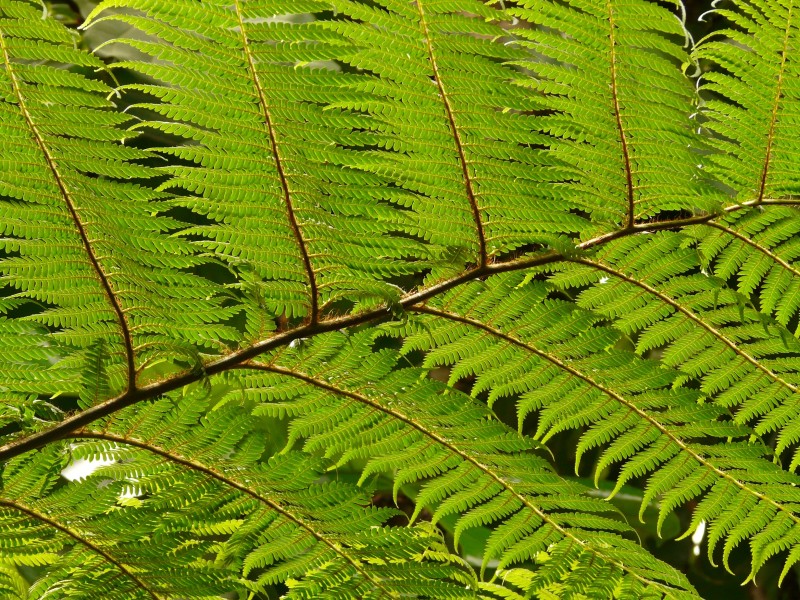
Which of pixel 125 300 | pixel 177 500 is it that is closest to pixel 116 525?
pixel 177 500

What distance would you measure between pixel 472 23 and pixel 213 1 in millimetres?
236

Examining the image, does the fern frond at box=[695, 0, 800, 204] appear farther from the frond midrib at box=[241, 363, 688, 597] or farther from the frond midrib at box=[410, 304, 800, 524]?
the frond midrib at box=[241, 363, 688, 597]

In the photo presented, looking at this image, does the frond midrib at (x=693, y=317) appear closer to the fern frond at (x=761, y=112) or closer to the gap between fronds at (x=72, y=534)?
the fern frond at (x=761, y=112)

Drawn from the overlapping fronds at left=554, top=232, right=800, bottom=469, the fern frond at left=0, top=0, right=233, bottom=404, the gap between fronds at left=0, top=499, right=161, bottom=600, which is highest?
the fern frond at left=0, top=0, right=233, bottom=404

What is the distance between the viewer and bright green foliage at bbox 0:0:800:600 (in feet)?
2.35

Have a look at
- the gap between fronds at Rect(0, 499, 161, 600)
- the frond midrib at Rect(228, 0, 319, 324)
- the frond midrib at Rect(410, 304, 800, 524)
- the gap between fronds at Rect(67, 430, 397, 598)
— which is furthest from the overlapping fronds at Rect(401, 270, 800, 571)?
the gap between fronds at Rect(0, 499, 161, 600)

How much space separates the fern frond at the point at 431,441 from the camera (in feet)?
2.68

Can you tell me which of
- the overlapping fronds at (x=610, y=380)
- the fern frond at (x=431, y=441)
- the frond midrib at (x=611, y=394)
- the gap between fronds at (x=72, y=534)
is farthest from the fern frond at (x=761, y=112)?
the gap between fronds at (x=72, y=534)

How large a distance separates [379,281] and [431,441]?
7.2 inches

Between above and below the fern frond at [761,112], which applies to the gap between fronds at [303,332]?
below

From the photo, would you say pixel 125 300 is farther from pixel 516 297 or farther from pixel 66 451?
pixel 516 297

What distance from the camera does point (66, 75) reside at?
692 millimetres

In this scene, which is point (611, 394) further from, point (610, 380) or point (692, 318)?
point (692, 318)

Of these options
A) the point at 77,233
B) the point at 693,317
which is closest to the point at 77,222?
the point at 77,233
